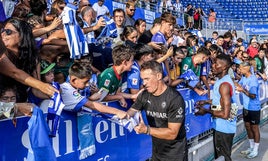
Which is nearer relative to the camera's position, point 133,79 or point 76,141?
point 76,141

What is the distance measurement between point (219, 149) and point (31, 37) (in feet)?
9.83

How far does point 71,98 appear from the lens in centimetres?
343

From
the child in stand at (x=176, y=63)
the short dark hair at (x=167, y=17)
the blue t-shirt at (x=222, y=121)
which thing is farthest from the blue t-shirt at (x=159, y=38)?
the blue t-shirt at (x=222, y=121)

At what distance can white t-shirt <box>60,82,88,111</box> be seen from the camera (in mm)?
3398

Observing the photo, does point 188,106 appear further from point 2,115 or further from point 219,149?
point 2,115

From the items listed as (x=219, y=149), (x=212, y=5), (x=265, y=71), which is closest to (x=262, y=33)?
(x=212, y=5)

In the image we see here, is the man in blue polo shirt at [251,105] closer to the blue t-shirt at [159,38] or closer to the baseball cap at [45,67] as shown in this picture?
the blue t-shirt at [159,38]

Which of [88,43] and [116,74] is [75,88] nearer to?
[116,74]

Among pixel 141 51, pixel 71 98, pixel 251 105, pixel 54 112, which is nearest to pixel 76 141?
pixel 71 98

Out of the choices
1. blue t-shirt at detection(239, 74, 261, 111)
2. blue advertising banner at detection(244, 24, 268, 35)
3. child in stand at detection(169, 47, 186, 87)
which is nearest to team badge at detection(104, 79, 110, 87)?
child in stand at detection(169, 47, 186, 87)

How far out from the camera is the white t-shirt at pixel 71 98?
340 centimetres

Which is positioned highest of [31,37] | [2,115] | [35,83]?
[31,37]

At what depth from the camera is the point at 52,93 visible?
9.93ft

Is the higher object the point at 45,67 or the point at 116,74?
the point at 45,67
